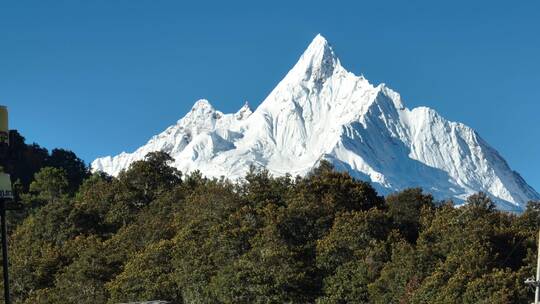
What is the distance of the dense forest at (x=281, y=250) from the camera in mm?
34156

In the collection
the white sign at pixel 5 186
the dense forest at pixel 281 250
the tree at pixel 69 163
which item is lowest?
the white sign at pixel 5 186

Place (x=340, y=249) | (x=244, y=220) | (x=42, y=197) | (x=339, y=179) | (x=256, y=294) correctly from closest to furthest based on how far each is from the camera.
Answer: (x=256, y=294), (x=340, y=249), (x=244, y=220), (x=339, y=179), (x=42, y=197)

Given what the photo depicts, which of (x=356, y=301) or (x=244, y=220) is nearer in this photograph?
(x=356, y=301)

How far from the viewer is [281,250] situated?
3684 centimetres

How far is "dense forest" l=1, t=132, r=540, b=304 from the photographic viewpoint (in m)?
34.2

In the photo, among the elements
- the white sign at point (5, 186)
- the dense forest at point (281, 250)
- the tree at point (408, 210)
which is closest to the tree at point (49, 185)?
the dense forest at point (281, 250)

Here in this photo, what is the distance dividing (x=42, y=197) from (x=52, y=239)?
17.5 m

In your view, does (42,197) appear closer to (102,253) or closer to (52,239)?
(52,239)

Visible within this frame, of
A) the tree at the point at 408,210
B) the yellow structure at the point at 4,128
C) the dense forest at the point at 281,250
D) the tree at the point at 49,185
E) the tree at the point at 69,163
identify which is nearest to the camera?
the yellow structure at the point at 4,128

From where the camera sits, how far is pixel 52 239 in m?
49.9

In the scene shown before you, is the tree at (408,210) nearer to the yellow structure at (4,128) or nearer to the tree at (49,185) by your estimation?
the tree at (49,185)

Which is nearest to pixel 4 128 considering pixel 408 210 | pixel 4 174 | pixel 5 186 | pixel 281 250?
pixel 4 174

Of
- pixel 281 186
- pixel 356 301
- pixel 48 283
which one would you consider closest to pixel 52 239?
pixel 48 283

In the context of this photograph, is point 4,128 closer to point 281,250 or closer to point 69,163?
point 281,250
